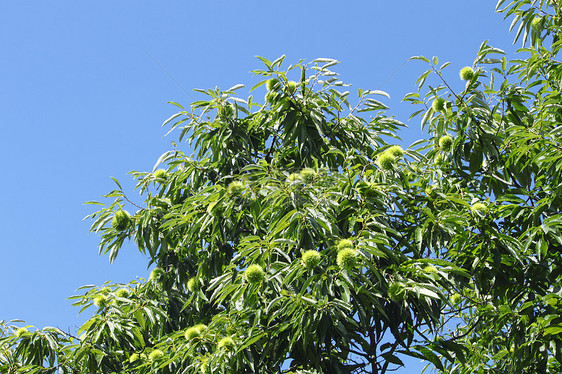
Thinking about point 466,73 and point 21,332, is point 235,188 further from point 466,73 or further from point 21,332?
point 21,332

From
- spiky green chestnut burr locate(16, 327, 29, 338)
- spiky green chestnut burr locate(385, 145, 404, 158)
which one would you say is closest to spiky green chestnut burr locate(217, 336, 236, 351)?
spiky green chestnut burr locate(385, 145, 404, 158)

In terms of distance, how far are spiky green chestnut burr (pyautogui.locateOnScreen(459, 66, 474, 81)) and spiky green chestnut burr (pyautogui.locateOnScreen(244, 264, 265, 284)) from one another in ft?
5.59

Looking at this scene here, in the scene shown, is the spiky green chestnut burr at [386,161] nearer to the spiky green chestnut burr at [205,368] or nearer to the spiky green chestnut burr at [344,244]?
the spiky green chestnut burr at [344,244]

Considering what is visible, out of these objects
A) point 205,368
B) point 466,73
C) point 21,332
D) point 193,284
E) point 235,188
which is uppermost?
point 466,73

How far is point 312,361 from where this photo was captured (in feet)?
9.76

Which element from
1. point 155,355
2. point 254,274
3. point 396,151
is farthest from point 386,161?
point 155,355

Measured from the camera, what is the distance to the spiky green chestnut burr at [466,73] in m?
3.59

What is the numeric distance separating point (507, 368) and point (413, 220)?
44.7 inches

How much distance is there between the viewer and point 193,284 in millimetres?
3859

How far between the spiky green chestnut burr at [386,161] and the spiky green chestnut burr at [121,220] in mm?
1684

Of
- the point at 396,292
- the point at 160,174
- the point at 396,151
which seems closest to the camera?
the point at 396,292

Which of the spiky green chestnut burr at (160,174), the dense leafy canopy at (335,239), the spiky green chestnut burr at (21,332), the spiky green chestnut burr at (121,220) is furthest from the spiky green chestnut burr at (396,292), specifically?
the spiky green chestnut burr at (21,332)

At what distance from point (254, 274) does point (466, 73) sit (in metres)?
1.75

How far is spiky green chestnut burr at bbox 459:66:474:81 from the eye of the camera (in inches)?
141
